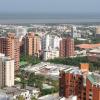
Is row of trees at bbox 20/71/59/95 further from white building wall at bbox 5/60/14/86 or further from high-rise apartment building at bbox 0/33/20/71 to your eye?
high-rise apartment building at bbox 0/33/20/71

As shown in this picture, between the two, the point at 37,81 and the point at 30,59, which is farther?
the point at 30,59

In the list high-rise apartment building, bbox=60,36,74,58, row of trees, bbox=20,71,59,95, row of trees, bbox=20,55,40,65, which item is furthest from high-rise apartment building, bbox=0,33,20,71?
high-rise apartment building, bbox=60,36,74,58

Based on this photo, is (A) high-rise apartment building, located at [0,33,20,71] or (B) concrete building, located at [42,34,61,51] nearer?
(A) high-rise apartment building, located at [0,33,20,71]

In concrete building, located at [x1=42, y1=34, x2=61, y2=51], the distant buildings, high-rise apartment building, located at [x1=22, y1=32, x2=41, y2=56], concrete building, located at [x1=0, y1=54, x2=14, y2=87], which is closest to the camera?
the distant buildings

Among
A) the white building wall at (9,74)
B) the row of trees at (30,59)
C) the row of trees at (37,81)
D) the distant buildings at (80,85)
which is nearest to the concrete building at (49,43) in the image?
the row of trees at (30,59)

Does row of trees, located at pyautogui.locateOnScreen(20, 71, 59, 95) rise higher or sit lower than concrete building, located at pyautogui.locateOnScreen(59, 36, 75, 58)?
lower

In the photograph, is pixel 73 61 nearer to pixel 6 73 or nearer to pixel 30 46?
pixel 30 46

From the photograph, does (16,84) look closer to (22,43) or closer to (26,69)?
(26,69)

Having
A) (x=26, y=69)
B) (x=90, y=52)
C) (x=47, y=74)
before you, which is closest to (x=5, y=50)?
(x=26, y=69)

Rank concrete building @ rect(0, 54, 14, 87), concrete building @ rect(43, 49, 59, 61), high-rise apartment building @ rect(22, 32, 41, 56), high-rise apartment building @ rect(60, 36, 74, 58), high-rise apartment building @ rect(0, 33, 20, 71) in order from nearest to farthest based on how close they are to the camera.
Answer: concrete building @ rect(0, 54, 14, 87) → high-rise apartment building @ rect(0, 33, 20, 71) → concrete building @ rect(43, 49, 59, 61) → high-rise apartment building @ rect(22, 32, 41, 56) → high-rise apartment building @ rect(60, 36, 74, 58)

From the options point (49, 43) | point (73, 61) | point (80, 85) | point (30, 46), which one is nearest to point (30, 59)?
point (30, 46)
